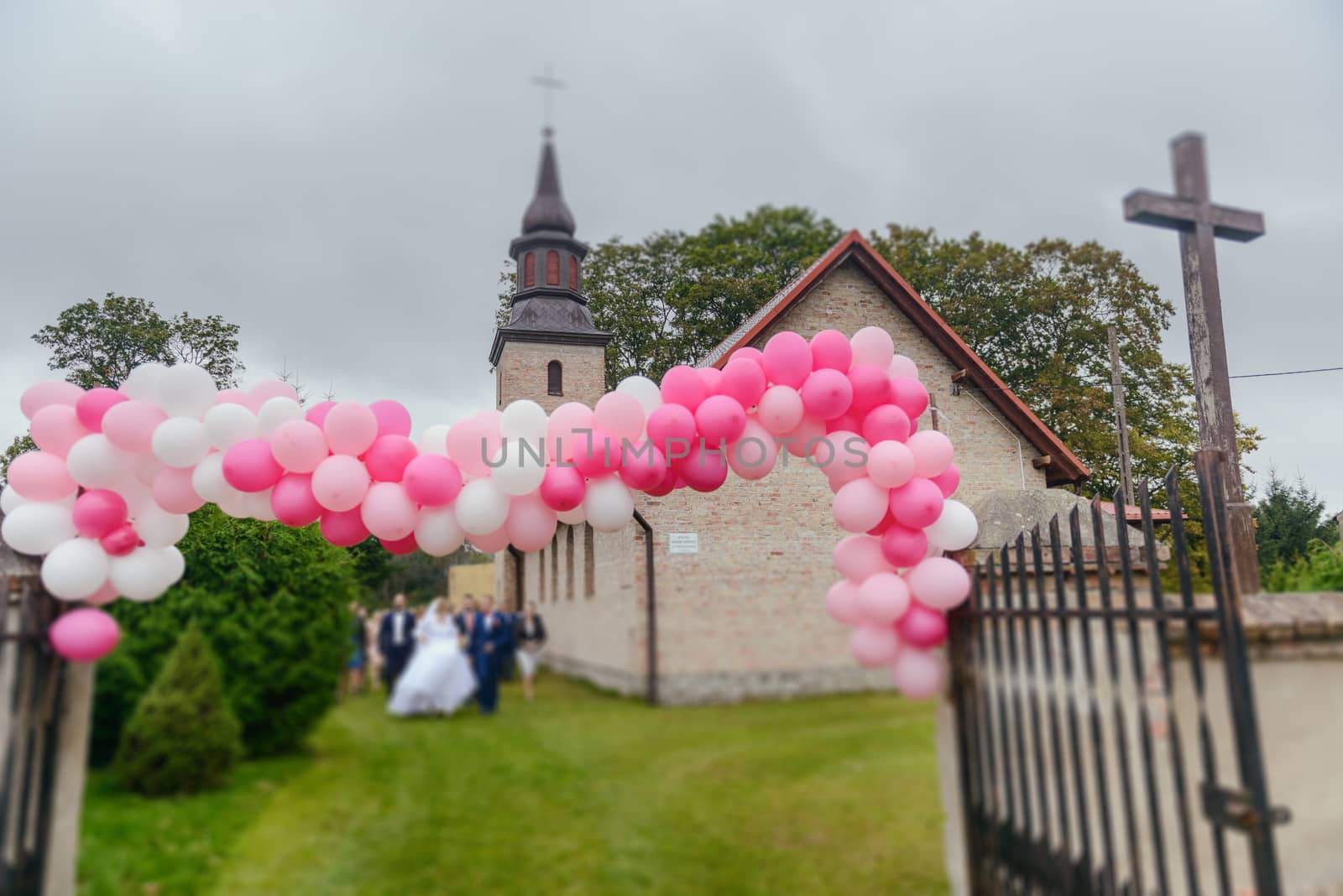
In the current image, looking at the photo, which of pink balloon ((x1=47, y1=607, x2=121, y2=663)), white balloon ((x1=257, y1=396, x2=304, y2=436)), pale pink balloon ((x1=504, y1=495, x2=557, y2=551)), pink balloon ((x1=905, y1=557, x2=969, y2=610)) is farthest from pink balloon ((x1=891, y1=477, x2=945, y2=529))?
pink balloon ((x1=47, y1=607, x2=121, y2=663))

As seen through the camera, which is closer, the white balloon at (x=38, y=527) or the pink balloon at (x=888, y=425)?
the white balloon at (x=38, y=527)

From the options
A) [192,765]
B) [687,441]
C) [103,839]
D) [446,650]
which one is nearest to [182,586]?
[192,765]

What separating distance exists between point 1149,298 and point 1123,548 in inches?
279

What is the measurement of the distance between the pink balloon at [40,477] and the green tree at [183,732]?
0.81 meters

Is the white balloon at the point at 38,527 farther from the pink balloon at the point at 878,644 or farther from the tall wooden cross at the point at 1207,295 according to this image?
the tall wooden cross at the point at 1207,295

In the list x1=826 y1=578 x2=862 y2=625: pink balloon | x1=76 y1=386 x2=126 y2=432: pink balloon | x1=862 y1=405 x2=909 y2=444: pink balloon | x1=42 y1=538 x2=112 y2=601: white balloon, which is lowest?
x1=826 y1=578 x2=862 y2=625: pink balloon

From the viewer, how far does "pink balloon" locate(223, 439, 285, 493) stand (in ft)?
8.40

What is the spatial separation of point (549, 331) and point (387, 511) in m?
7.42

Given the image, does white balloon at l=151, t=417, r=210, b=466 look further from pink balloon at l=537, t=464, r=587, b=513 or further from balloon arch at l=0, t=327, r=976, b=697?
pink balloon at l=537, t=464, r=587, b=513

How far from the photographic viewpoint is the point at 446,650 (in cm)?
450

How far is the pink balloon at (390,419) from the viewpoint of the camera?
9.21 ft

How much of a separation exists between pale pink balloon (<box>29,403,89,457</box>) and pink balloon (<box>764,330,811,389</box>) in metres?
2.32

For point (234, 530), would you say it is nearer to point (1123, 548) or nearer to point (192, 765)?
point (192, 765)

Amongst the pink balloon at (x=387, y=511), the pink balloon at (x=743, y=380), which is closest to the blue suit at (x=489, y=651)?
the pink balloon at (x=387, y=511)
